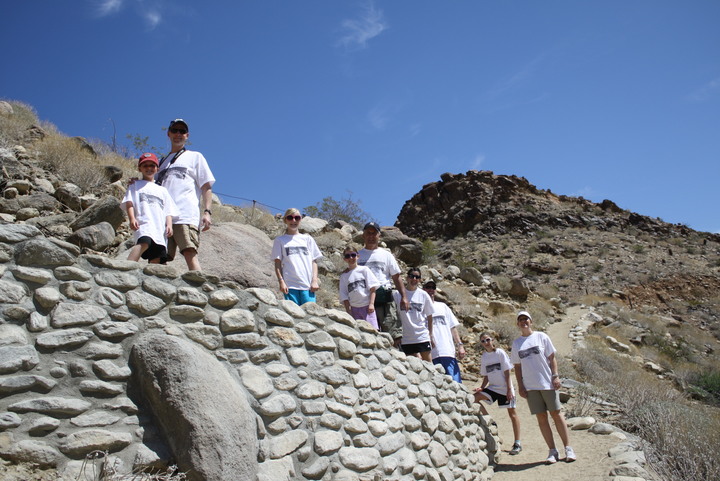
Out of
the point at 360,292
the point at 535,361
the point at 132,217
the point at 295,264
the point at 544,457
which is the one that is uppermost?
the point at 132,217

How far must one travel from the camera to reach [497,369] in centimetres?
646

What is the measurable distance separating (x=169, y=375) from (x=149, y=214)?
Answer: 1725 millimetres

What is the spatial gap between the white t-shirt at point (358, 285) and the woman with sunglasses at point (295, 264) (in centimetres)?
47

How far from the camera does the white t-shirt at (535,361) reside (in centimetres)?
571

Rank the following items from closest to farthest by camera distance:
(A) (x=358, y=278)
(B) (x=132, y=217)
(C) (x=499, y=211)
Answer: (B) (x=132, y=217)
(A) (x=358, y=278)
(C) (x=499, y=211)

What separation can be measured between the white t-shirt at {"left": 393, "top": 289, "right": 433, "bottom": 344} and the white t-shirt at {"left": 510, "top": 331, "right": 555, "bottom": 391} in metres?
1.19

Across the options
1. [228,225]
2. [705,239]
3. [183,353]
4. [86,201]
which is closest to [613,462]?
[183,353]

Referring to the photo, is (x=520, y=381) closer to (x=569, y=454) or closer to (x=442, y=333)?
(x=569, y=454)

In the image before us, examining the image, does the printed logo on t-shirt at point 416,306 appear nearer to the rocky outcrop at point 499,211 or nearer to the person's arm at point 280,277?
the person's arm at point 280,277

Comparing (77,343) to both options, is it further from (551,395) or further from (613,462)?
(613,462)

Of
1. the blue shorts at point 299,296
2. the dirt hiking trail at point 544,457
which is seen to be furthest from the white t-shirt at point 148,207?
the dirt hiking trail at point 544,457

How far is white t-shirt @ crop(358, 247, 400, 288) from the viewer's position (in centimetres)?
569

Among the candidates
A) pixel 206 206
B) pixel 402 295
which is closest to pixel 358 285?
pixel 402 295

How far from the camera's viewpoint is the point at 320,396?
3.48m
